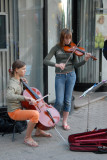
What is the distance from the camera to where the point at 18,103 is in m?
4.71

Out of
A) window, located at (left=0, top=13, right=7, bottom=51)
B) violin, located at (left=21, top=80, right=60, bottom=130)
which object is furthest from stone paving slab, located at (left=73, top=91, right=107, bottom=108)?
violin, located at (left=21, top=80, right=60, bottom=130)

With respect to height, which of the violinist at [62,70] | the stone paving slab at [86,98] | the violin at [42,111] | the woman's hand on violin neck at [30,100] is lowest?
the stone paving slab at [86,98]

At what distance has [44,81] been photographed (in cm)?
640

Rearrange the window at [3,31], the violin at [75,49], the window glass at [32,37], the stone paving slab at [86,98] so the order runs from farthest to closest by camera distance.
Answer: the stone paving slab at [86,98] < the window glass at [32,37] < the window at [3,31] < the violin at [75,49]

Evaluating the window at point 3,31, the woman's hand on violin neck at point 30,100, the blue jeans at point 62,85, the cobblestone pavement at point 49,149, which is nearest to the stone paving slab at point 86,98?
the cobblestone pavement at point 49,149

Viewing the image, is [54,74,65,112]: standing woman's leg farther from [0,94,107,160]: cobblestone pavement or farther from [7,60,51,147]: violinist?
[7,60,51,147]: violinist

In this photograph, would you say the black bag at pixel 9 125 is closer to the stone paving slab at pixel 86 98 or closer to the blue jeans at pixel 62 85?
the blue jeans at pixel 62 85

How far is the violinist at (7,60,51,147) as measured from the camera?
4.50 meters

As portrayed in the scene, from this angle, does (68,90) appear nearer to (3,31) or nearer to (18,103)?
(18,103)

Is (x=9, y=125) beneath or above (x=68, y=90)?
beneath

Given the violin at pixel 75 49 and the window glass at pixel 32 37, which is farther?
the window glass at pixel 32 37

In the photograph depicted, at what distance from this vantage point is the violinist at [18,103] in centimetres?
450

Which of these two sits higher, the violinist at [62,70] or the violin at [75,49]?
the violin at [75,49]

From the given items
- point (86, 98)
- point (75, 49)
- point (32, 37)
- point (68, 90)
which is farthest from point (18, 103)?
point (86, 98)
